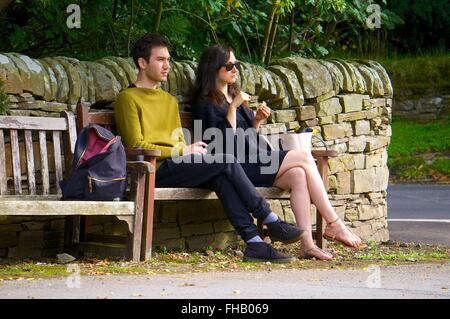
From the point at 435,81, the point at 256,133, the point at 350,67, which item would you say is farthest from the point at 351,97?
the point at 435,81

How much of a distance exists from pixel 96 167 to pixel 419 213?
616 centimetres

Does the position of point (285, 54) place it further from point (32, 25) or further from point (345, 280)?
point (345, 280)

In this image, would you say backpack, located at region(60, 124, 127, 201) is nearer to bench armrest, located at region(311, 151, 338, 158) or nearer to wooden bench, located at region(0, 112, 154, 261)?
wooden bench, located at region(0, 112, 154, 261)

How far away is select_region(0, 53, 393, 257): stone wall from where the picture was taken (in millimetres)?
6879

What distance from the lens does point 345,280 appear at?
5754 millimetres

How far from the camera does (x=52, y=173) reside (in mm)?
7004

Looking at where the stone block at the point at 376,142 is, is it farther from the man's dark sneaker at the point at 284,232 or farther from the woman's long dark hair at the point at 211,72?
the man's dark sneaker at the point at 284,232

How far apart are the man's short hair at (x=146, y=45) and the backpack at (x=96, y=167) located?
72 centimetres

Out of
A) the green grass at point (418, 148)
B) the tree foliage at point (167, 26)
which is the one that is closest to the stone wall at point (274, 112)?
the tree foliage at point (167, 26)

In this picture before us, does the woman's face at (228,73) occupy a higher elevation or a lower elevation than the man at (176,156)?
higher

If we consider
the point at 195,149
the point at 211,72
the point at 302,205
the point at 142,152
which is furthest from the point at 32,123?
the point at 302,205

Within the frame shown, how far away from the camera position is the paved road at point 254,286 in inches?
196

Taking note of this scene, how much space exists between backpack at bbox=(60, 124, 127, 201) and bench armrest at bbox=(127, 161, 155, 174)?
65 mm

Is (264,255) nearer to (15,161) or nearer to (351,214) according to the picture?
(15,161)
